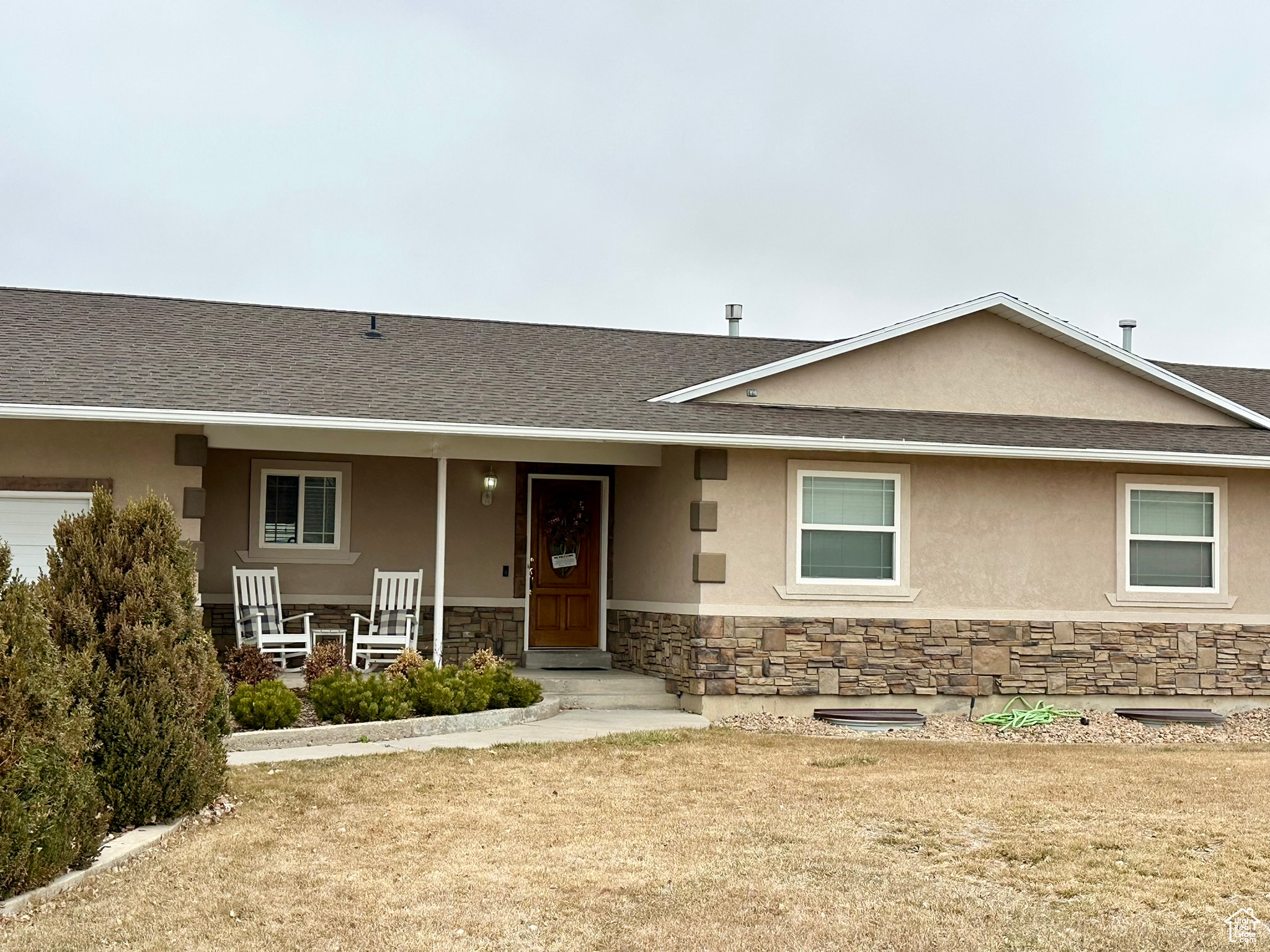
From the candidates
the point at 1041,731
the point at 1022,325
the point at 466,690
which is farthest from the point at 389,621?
the point at 1022,325

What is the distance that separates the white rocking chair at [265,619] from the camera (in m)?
12.4

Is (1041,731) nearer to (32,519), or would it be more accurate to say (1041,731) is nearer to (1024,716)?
(1024,716)

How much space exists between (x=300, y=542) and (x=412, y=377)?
7.14 ft

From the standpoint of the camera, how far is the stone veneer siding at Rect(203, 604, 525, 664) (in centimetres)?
1345

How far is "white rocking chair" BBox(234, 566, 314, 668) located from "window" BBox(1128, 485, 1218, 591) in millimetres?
8046

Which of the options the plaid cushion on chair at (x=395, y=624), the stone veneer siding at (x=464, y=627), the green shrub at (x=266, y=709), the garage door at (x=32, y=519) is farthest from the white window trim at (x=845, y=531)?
the garage door at (x=32, y=519)

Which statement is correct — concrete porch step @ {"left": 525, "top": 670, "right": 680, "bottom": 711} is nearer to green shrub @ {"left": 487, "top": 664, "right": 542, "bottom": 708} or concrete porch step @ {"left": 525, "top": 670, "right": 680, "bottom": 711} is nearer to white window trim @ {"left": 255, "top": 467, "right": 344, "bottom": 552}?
green shrub @ {"left": 487, "top": 664, "right": 542, "bottom": 708}

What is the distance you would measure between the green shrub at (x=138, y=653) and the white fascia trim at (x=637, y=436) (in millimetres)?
3845

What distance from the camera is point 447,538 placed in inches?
544

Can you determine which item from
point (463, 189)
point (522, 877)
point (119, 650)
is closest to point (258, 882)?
point (522, 877)

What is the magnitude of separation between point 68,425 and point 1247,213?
19803 mm

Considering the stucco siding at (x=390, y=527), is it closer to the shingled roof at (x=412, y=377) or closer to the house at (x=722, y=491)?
the house at (x=722, y=491)

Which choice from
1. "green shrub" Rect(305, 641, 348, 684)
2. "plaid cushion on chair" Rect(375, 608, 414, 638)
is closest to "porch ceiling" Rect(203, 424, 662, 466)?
"plaid cushion on chair" Rect(375, 608, 414, 638)

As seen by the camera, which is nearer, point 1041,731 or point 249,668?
point 249,668
